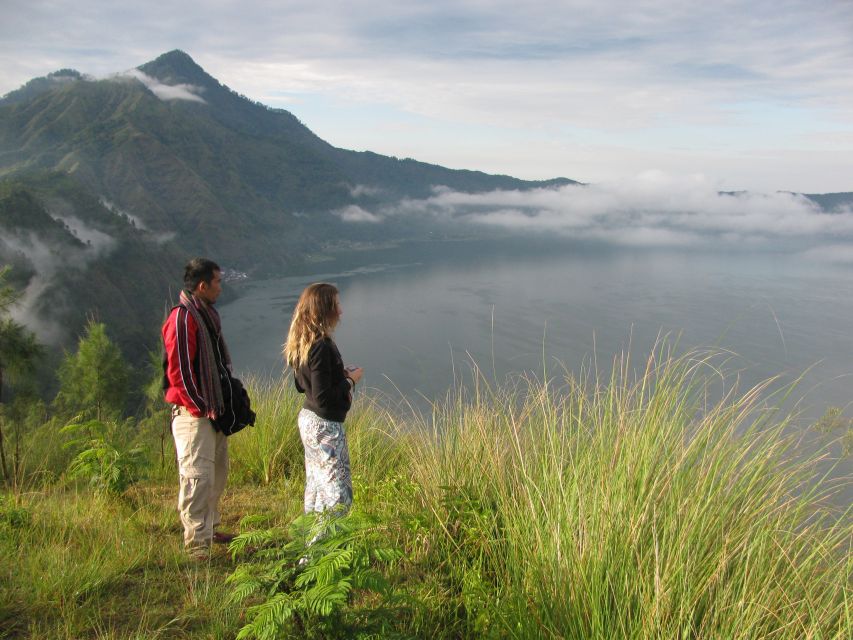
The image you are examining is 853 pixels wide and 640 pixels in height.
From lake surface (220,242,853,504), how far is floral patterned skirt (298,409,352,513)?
17.8m

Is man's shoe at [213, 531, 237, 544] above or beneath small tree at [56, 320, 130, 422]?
above

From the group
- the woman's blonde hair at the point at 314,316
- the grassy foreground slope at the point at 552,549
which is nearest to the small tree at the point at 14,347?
the grassy foreground slope at the point at 552,549

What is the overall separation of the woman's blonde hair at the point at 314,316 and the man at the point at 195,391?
0.41 metres

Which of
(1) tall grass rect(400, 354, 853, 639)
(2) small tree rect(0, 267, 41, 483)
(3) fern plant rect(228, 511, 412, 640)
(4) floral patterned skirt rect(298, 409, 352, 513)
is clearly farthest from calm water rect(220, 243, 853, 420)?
(3) fern plant rect(228, 511, 412, 640)

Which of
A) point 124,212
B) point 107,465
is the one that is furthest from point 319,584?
point 124,212

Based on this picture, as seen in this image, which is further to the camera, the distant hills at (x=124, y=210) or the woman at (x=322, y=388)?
the distant hills at (x=124, y=210)

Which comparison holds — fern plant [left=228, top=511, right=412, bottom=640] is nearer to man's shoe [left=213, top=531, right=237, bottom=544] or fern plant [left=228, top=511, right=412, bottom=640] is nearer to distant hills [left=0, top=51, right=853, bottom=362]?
man's shoe [left=213, top=531, right=237, bottom=544]

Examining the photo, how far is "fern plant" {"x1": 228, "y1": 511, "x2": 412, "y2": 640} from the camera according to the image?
5.09ft

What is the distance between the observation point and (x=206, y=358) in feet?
9.12

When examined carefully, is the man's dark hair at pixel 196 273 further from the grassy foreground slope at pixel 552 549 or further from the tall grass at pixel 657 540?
the tall grass at pixel 657 540

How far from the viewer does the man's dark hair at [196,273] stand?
2799 mm

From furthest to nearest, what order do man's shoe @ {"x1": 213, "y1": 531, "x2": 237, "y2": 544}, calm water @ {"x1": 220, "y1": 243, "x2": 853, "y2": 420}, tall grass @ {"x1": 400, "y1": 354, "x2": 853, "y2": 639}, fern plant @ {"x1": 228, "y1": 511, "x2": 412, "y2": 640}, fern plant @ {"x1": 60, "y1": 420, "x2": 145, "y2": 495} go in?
calm water @ {"x1": 220, "y1": 243, "x2": 853, "y2": 420}, fern plant @ {"x1": 60, "y1": 420, "x2": 145, "y2": 495}, man's shoe @ {"x1": 213, "y1": 531, "x2": 237, "y2": 544}, tall grass @ {"x1": 400, "y1": 354, "x2": 853, "y2": 639}, fern plant @ {"x1": 228, "y1": 511, "x2": 412, "y2": 640}

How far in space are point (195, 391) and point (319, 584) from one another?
56.8 inches

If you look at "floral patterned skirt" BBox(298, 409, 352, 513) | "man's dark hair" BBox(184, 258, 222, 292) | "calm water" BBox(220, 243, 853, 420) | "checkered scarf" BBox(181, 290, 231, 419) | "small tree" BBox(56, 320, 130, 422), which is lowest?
"calm water" BBox(220, 243, 853, 420)
